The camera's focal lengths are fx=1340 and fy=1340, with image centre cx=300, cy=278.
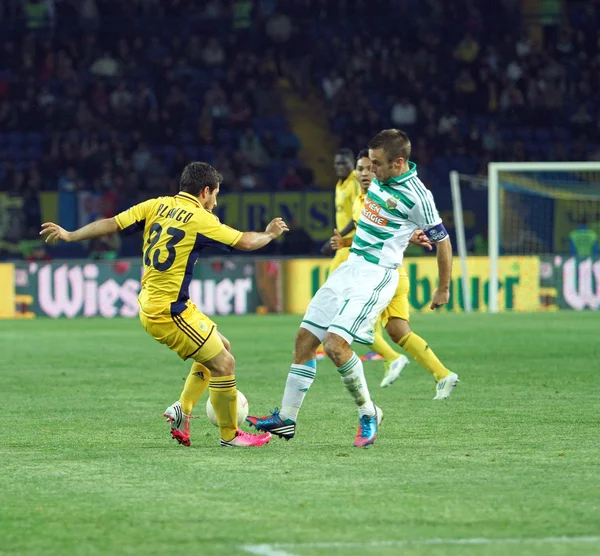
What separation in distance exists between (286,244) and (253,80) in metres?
7.04

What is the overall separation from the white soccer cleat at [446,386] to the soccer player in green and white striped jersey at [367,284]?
1.99 meters

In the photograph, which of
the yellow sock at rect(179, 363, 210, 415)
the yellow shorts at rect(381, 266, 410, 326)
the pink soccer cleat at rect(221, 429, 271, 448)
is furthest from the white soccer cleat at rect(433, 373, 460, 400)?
the pink soccer cleat at rect(221, 429, 271, 448)

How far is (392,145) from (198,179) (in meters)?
1.20

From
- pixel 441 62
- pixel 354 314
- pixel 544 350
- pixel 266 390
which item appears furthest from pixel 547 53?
pixel 354 314

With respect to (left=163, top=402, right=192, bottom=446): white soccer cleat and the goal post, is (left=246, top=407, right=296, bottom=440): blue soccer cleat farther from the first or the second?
the goal post

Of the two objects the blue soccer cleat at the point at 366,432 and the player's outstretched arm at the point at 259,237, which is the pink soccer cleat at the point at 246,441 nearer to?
the blue soccer cleat at the point at 366,432

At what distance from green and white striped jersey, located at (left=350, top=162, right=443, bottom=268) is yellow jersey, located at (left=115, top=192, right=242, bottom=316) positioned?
92 centimetres

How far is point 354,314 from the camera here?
8086 mm

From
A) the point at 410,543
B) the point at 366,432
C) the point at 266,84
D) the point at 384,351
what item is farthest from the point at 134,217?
the point at 266,84

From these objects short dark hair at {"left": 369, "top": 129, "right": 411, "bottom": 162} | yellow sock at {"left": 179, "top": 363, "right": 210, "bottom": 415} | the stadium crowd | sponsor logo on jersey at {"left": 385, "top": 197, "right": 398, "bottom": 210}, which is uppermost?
the stadium crowd

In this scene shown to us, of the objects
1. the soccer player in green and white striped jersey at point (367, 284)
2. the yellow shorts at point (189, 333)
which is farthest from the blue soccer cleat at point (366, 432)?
the yellow shorts at point (189, 333)

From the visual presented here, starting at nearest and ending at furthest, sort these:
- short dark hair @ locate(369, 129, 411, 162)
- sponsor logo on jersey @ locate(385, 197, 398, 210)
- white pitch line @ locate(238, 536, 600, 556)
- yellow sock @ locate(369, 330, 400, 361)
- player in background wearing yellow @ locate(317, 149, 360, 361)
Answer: white pitch line @ locate(238, 536, 600, 556), short dark hair @ locate(369, 129, 411, 162), sponsor logo on jersey @ locate(385, 197, 398, 210), yellow sock @ locate(369, 330, 400, 361), player in background wearing yellow @ locate(317, 149, 360, 361)

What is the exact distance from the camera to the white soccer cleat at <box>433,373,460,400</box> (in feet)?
33.8

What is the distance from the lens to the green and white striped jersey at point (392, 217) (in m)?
8.23
